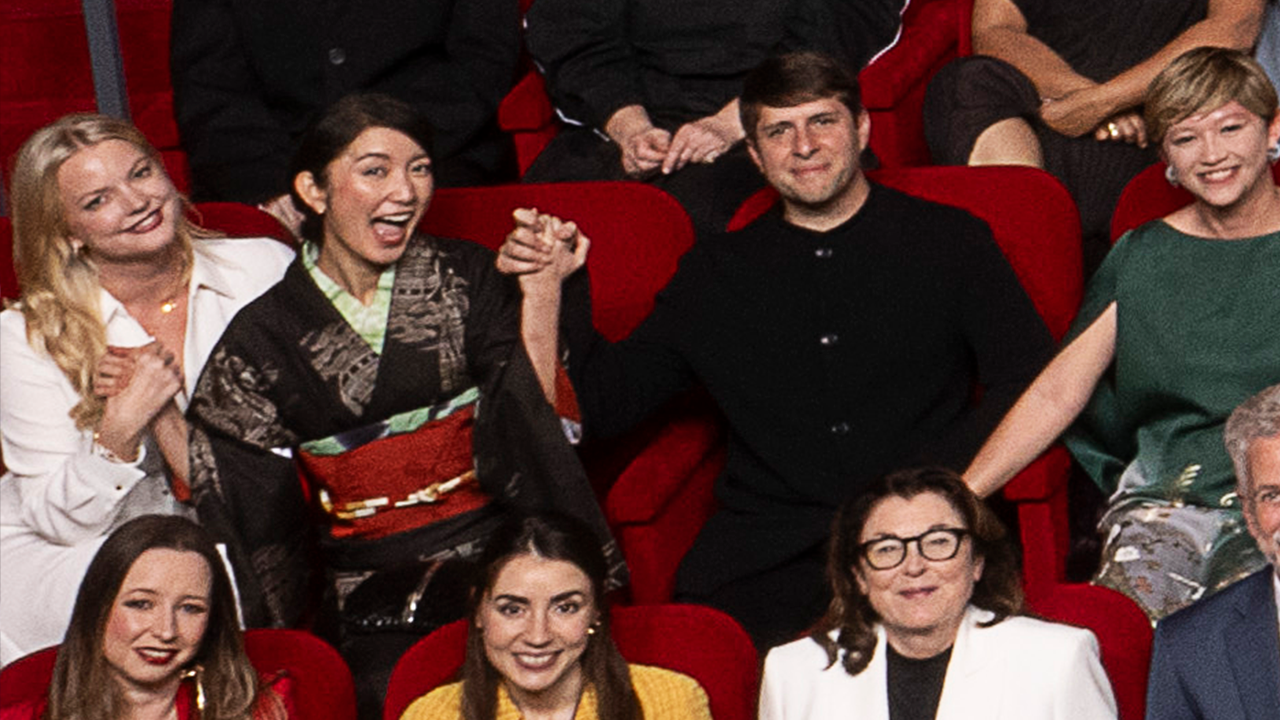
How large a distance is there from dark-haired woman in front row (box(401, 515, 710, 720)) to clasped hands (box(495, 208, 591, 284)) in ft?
0.95

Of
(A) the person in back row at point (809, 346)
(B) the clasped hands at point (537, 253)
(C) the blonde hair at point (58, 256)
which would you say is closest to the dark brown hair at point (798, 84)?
(A) the person in back row at point (809, 346)

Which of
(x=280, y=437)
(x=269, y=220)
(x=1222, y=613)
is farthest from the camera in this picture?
(x=269, y=220)

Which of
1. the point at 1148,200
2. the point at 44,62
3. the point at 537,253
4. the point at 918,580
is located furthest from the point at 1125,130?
the point at 44,62

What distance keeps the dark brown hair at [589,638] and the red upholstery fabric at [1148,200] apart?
2.23 feet

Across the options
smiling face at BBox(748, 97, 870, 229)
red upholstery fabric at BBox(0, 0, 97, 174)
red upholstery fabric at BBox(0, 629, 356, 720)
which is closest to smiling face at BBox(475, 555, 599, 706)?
red upholstery fabric at BBox(0, 629, 356, 720)

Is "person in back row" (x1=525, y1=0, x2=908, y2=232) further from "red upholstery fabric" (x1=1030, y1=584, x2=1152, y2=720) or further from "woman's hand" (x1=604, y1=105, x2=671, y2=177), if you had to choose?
"red upholstery fabric" (x1=1030, y1=584, x2=1152, y2=720)

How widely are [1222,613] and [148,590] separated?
2.95 feet

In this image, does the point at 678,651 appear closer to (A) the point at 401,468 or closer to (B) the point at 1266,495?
(A) the point at 401,468

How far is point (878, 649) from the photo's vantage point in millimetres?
1873

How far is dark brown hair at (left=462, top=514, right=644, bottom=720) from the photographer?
6.23 feet

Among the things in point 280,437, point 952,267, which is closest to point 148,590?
point 280,437

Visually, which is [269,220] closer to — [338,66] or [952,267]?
[338,66]

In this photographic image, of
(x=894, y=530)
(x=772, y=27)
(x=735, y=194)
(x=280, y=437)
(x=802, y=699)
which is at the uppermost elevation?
(x=772, y=27)

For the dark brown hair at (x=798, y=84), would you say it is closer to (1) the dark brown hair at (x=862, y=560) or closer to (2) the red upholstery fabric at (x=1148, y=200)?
(2) the red upholstery fabric at (x=1148, y=200)
